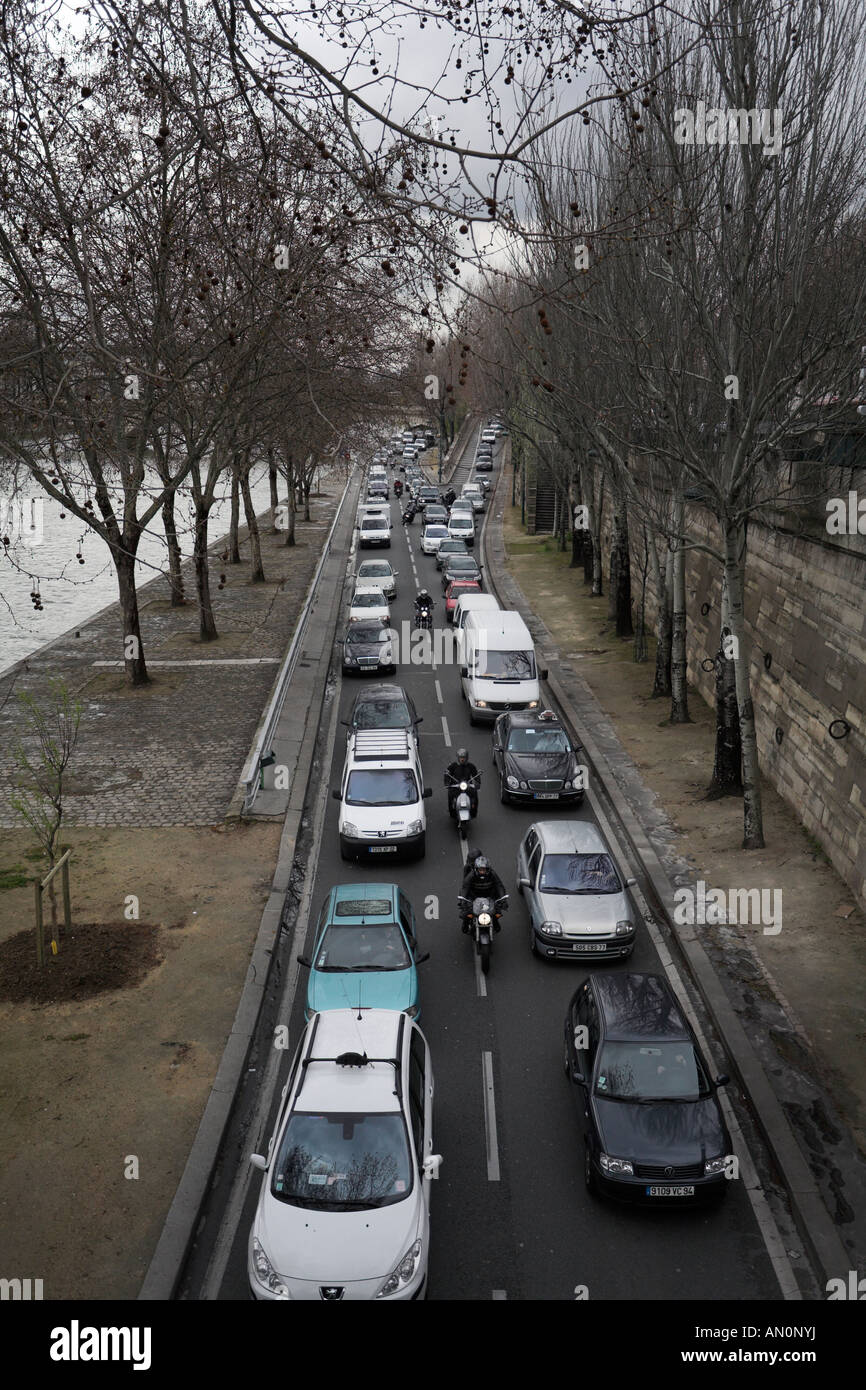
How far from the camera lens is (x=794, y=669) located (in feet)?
60.8

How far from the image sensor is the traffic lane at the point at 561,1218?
8.58 m

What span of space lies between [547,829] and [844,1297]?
26.3 ft

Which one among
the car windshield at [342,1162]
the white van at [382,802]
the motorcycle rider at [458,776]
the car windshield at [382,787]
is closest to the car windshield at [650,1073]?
the car windshield at [342,1162]

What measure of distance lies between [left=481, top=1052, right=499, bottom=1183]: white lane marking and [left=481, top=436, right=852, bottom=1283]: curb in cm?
260

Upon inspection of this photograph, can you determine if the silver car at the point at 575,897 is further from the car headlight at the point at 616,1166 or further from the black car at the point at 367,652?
the black car at the point at 367,652

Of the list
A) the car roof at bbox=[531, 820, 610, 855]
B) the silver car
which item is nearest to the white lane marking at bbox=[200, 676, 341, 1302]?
the silver car

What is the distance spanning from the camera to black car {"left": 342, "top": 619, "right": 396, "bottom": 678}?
29188 millimetres

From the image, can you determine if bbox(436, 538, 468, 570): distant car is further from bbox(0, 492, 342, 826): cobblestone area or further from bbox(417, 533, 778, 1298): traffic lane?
bbox(417, 533, 778, 1298): traffic lane

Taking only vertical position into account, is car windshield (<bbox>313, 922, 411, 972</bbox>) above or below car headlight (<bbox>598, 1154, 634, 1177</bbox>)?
above

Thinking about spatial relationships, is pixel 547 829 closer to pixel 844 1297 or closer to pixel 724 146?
pixel 844 1297

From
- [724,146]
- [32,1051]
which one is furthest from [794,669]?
[32,1051]

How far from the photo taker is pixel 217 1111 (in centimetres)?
1052

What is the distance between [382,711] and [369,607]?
13.0 meters

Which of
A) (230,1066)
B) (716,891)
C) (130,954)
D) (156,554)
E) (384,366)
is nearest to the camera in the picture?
(230,1066)
